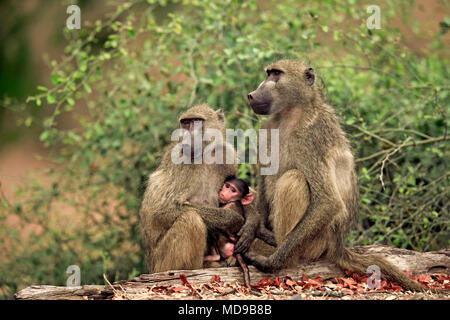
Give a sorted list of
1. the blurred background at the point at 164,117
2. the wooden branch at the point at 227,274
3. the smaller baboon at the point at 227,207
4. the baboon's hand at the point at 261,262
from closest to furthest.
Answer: the wooden branch at the point at 227,274
the baboon's hand at the point at 261,262
the smaller baboon at the point at 227,207
the blurred background at the point at 164,117

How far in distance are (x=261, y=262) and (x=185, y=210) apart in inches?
25.4

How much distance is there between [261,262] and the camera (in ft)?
13.0

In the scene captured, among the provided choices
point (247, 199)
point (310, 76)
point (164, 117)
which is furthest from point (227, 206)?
point (164, 117)

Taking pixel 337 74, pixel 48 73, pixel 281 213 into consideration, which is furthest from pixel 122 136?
pixel 48 73

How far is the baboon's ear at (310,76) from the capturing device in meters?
4.27

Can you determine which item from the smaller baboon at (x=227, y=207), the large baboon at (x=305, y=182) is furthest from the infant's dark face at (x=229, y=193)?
the large baboon at (x=305, y=182)

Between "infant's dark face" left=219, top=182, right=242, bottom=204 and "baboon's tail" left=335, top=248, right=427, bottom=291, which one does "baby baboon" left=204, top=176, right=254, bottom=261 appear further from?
"baboon's tail" left=335, top=248, right=427, bottom=291

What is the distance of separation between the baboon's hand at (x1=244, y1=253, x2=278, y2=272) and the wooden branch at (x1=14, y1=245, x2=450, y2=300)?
51mm

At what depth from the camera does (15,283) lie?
21.3ft

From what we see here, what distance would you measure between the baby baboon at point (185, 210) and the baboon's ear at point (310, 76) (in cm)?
75

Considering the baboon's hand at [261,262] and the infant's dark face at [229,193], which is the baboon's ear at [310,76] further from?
the baboon's hand at [261,262]

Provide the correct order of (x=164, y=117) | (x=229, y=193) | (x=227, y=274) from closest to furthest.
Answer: (x=227, y=274) < (x=229, y=193) < (x=164, y=117)

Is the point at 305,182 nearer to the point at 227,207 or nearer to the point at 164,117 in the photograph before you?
the point at 227,207

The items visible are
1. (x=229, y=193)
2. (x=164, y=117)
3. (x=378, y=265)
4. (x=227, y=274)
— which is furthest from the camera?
(x=164, y=117)
